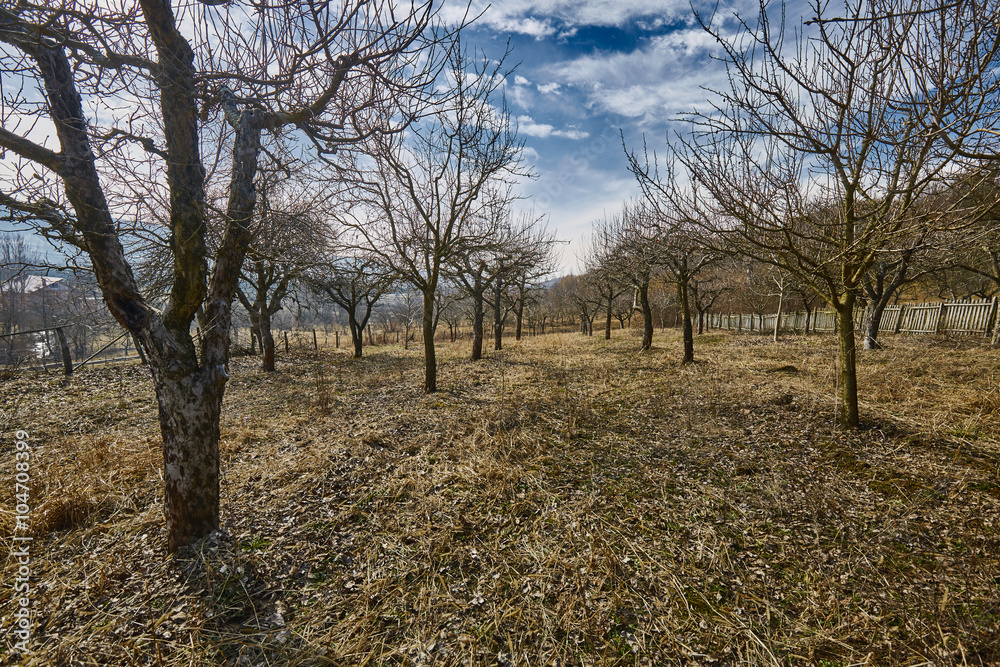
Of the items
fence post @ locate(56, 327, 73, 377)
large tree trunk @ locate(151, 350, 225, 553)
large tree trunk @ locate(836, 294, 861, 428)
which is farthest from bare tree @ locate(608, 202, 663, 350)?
fence post @ locate(56, 327, 73, 377)

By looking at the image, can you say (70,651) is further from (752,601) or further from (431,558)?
(752,601)

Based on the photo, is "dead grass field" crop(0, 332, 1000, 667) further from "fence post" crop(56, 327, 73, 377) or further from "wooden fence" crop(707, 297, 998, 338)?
"wooden fence" crop(707, 297, 998, 338)

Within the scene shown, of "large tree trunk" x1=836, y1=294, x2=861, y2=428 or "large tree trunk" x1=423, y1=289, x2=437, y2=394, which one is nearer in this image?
"large tree trunk" x1=836, y1=294, x2=861, y2=428

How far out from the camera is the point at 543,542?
3.43 metres

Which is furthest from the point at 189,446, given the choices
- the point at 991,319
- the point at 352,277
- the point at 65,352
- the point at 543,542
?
the point at 991,319

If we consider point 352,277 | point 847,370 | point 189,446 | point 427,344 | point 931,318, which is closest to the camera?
point 189,446

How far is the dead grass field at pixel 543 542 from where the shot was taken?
2455mm

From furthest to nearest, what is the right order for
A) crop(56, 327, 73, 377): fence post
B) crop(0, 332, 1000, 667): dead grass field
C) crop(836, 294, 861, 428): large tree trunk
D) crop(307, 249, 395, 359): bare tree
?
crop(56, 327, 73, 377): fence post → crop(307, 249, 395, 359): bare tree → crop(836, 294, 861, 428): large tree trunk → crop(0, 332, 1000, 667): dead grass field

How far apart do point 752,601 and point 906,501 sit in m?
2.59

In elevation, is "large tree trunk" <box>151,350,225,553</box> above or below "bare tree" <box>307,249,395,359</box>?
below

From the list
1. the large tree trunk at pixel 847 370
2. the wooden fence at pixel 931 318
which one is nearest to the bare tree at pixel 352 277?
the large tree trunk at pixel 847 370

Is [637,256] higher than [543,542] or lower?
higher

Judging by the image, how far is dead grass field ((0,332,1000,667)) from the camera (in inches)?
96.7

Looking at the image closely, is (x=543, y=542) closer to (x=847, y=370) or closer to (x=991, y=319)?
(x=847, y=370)
